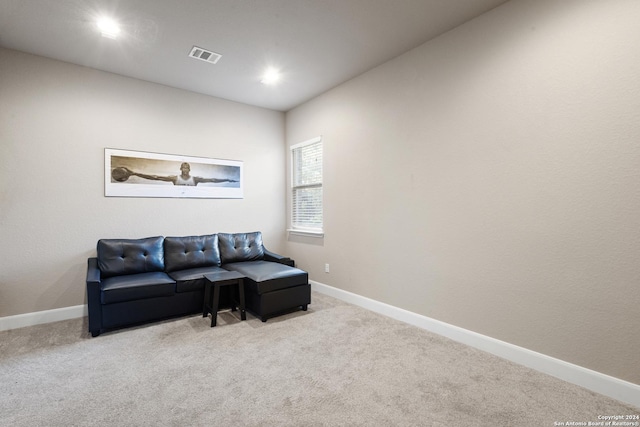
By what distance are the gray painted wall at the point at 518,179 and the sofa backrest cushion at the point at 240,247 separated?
5.57 ft

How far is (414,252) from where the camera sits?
10.5ft

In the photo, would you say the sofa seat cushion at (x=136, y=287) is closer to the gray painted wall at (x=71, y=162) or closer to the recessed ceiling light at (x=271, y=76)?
the gray painted wall at (x=71, y=162)

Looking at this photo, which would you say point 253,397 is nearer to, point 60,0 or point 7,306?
point 7,306

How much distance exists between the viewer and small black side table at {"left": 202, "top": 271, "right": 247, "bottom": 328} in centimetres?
317

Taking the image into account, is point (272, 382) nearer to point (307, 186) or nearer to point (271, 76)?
point (307, 186)

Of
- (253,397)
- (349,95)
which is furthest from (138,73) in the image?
(253,397)

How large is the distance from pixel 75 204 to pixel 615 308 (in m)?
5.09

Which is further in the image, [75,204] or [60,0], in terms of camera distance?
[75,204]

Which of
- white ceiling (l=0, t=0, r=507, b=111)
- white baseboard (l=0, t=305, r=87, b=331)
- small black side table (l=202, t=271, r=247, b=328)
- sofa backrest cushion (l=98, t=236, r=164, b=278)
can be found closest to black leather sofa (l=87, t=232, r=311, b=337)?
sofa backrest cushion (l=98, t=236, r=164, b=278)

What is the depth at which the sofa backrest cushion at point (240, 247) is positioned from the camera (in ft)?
13.8

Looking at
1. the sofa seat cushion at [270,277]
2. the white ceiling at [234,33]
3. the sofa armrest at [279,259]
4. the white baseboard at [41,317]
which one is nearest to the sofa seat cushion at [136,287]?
the white baseboard at [41,317]

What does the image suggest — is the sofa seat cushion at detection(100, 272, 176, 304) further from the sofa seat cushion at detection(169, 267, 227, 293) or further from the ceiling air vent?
the ceiling air vent

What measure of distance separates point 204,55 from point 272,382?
3283 mm

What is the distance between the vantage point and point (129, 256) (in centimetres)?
353
